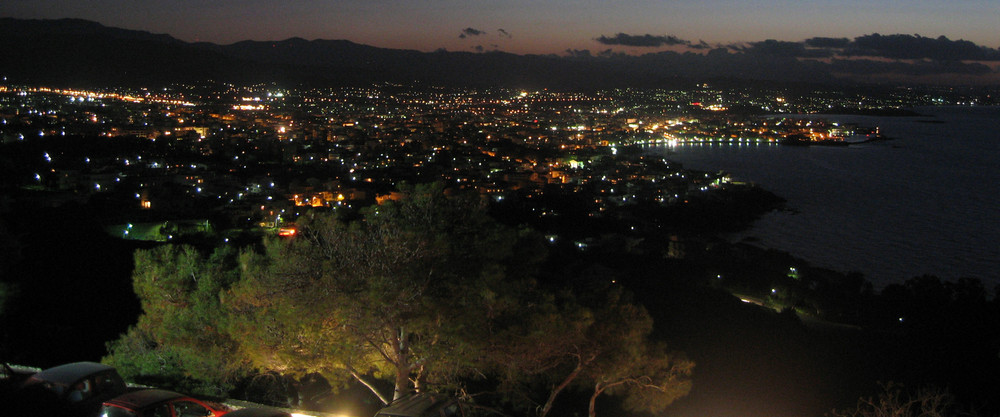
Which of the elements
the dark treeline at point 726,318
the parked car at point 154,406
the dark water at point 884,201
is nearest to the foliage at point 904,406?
the dark treeline at point 726,318

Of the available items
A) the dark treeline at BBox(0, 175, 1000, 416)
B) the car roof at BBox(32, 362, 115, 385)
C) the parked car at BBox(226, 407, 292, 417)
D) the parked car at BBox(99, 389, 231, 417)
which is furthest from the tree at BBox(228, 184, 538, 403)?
the car roof at BBox(32, 362, 115, 385)

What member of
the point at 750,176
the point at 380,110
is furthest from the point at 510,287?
the point at 380,110

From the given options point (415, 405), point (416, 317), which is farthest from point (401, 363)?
point (415, 405)

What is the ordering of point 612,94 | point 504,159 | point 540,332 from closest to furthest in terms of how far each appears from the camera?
point 540,332, point 504,159, point 612,94

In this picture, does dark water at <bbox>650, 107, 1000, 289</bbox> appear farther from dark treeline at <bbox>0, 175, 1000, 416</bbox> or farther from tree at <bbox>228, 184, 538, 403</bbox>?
tree at <bbox>228, 184, 538, 403</bbox>

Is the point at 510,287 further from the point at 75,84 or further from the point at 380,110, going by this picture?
the point at 380,110
